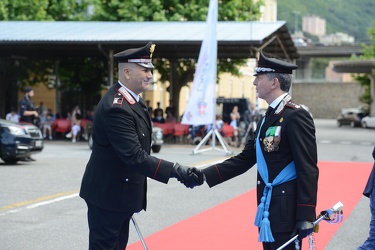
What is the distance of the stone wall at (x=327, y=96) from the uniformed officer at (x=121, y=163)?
90955 mm

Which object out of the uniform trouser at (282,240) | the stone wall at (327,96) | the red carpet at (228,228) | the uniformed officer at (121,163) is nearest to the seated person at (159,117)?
the red carpet at (228,228)

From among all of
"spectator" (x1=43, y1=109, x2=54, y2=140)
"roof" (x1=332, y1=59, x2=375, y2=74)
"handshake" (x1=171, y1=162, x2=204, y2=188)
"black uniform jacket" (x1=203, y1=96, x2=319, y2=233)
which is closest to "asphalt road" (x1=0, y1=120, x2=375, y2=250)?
"handshake" (x1=171, y1=162, x2=204, y2=188)

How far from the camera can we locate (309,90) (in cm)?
9644

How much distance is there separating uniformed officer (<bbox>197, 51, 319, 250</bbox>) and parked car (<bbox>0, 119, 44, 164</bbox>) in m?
13.7

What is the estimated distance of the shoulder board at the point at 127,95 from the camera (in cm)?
559

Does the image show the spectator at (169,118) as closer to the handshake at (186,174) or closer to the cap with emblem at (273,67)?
the handshake at (186,174)

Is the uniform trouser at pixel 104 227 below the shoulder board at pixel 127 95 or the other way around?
below

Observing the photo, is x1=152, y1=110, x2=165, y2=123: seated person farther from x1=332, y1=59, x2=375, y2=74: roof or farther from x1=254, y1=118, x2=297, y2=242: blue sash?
→ x1=332, y1=59, x2=375, y2=74: roof

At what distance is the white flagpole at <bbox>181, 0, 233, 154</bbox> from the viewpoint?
23.3 metres

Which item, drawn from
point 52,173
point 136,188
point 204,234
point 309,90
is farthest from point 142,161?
point 309,90

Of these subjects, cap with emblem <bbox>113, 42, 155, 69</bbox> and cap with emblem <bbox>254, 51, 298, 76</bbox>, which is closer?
cap with emblem <bbox>254, 51, 298, 76</bbox>

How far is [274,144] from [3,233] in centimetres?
508

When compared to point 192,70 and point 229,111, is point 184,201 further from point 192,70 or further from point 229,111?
point 192,70

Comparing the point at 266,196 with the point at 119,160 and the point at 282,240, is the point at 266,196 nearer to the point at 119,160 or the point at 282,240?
the point at 282,240
